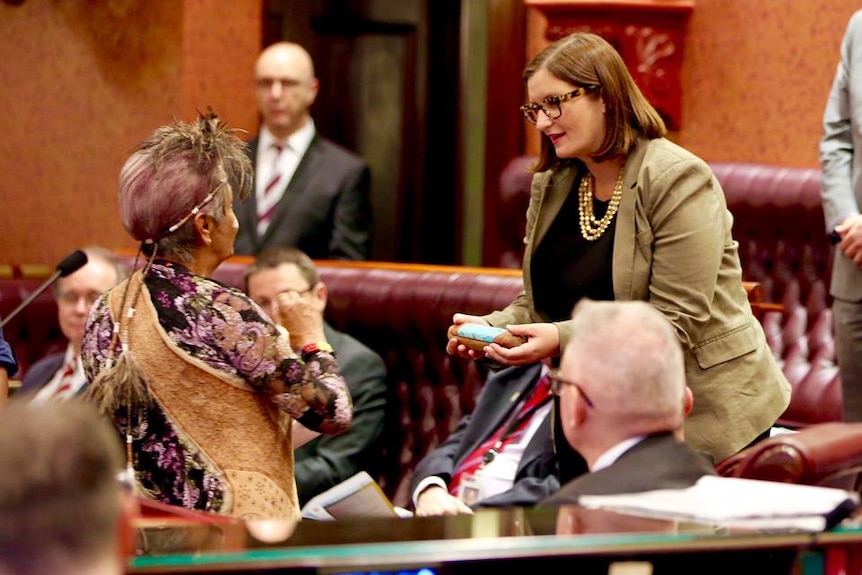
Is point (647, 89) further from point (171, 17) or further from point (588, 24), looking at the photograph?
point (171, 17)

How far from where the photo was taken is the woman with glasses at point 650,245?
2854mm

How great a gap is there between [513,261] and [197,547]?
3755 mm

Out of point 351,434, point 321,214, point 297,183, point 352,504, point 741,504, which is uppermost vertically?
point 741,504

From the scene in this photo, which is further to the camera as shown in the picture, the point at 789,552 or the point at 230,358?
the point at 230,358

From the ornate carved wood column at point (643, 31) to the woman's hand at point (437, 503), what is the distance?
7.83 ft

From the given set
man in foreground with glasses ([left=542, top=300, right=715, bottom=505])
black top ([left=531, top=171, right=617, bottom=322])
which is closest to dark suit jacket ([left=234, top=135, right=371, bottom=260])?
black top ([left=531, top=171, right=617, bottom=322])

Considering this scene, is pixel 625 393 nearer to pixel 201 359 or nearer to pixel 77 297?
pixel 201 359

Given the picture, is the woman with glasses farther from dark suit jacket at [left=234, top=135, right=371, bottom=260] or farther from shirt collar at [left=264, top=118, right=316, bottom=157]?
shirt collar at [left=264, top=118, right=316, bottom=157]

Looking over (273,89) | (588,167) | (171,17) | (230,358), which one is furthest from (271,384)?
(171,17)

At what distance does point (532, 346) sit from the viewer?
9.16 ft

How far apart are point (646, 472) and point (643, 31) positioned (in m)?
3.69

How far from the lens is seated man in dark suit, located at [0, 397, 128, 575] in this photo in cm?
130

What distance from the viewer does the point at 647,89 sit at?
5.66 meters

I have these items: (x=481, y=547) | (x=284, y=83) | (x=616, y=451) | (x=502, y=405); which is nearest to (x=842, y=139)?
(x=502, y=405)
